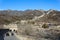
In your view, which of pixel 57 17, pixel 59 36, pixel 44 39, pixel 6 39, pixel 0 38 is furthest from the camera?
pixel 57 17

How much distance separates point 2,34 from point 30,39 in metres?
8.94

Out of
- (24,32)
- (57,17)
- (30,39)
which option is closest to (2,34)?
(30,39)

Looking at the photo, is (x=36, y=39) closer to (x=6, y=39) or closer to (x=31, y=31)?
(x=6, y=39)

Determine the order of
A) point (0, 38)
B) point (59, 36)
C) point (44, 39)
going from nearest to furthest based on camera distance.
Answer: point (0, 38), point (44, 39), point (59, 36)

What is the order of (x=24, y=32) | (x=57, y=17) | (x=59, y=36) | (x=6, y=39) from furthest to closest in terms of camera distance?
(x=57, y=17)
(x=24, y=32)
(x=59, y=36)
(x=6, y=39)

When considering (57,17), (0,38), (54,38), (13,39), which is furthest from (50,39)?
(57,17)

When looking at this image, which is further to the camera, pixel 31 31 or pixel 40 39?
pixel 31 31

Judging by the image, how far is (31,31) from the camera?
196 feet

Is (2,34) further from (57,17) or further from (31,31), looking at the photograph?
(57,17)

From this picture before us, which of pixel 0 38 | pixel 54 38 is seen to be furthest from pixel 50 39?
pixel 0 38

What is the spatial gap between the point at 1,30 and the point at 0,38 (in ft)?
13.3

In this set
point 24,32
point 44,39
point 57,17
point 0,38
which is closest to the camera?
point 0,38

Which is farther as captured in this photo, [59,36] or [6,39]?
[59,36]

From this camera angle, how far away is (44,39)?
45688 millimetres
